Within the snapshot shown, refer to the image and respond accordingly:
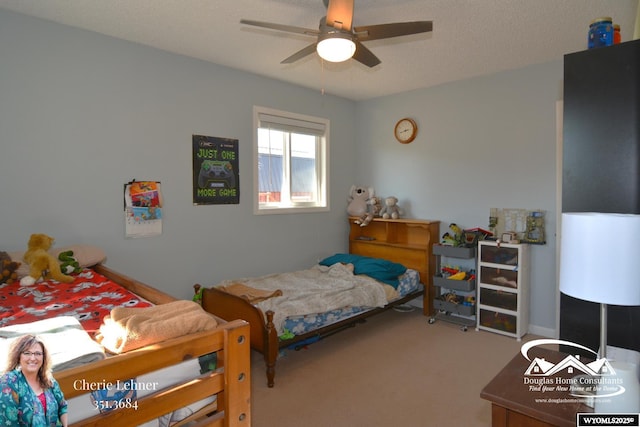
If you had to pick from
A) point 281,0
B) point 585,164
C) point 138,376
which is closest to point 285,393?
point 138,376

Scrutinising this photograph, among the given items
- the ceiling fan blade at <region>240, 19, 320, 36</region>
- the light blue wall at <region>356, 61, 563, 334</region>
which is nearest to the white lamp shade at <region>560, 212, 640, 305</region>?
the ceiling fan blade at <region>240, 19, 320, 36</region>

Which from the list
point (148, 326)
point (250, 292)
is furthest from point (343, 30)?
point (250, 292)

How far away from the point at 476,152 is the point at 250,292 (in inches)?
107

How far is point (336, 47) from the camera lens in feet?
6.57

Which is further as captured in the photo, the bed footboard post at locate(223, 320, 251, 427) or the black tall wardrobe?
the black tall wardrobe

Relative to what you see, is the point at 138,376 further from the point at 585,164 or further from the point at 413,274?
the point at 413,274

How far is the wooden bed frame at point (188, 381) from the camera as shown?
105 cm

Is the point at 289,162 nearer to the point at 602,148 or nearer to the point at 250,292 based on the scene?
the point at 250,292

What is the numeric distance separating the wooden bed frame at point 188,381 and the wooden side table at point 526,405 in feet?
2.88

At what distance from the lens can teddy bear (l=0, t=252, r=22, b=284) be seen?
217 centimetres

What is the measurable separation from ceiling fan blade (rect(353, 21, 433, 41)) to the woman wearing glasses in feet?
6.55

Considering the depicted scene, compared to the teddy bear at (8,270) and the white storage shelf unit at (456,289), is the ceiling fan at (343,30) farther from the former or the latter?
the white storage shelf unit at (456,289)

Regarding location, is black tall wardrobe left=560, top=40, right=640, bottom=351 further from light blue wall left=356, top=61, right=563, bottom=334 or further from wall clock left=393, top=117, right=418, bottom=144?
wall clock left=393, top=117, right=418, bottom=144

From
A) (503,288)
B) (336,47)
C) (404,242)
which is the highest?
(336,47)
